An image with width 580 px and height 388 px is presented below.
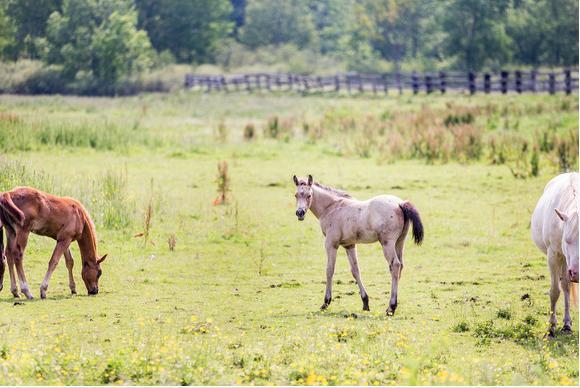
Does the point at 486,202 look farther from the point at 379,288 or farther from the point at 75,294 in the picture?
the point at 75,294

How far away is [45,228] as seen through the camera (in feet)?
37.4

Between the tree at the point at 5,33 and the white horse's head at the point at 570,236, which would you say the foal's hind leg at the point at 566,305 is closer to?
the white horse's head at the point at 570,236

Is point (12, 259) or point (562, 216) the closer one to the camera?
point (562, 216)

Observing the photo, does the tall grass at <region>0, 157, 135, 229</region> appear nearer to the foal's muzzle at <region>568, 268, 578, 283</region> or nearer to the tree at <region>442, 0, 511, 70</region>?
the foal's muzzle at <region>568, 268, 578, 283</region>

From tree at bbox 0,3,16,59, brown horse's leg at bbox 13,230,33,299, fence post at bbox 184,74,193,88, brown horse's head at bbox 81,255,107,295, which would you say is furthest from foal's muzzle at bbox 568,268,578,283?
fence post at bbox 184,74,193,88

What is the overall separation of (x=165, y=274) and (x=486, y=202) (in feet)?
24.8

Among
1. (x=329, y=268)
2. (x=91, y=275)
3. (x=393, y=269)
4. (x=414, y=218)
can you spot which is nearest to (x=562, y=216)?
(x=414, y=218)

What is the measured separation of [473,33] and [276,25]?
20766 millimetres

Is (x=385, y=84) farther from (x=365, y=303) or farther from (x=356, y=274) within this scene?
(x=365, y=303)

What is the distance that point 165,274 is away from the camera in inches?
520

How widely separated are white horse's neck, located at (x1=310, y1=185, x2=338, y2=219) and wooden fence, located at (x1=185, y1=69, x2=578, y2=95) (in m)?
29.6

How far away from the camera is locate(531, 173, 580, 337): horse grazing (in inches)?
373

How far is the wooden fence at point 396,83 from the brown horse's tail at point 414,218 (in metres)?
29.8

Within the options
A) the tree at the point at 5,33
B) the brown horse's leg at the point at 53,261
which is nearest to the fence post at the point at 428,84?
the tree at the point at 5,33
